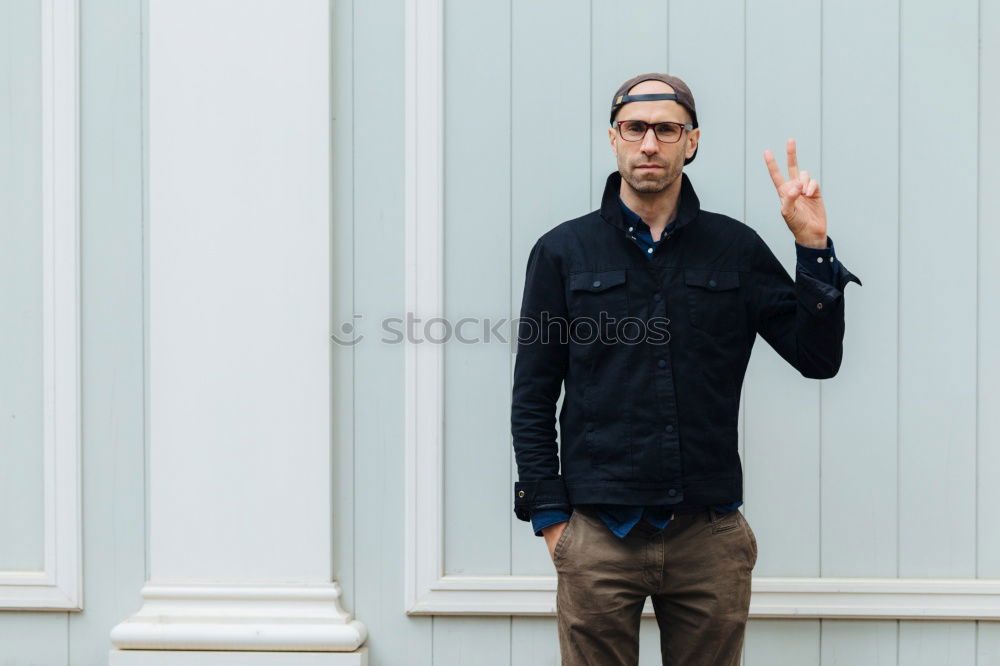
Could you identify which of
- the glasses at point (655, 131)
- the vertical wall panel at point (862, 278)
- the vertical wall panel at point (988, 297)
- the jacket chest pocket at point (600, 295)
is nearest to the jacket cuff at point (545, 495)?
the jacket chest pocket at point (600, 295)

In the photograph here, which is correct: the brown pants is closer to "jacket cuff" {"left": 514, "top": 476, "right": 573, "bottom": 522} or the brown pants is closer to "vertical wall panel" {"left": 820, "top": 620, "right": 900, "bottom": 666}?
"jacket cuff" {"left": 514, "top": 476, "right": 573, "bottom": 522}

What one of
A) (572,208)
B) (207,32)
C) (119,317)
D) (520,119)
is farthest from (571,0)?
(119,317)

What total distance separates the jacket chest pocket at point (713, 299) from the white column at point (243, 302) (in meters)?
1.23

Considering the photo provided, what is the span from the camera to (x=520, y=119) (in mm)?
3154

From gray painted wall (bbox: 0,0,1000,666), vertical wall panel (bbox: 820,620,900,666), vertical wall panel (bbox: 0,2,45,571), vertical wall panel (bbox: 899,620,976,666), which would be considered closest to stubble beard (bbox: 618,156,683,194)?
gray painted wall (bbox: 0,0,1000,666)

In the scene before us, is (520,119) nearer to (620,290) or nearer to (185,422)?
(620,290)

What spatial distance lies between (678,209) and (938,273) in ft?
3.74

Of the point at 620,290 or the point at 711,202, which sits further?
the point at 711,202

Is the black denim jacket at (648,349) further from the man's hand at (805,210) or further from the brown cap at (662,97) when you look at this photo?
the brown cap at (662,97)

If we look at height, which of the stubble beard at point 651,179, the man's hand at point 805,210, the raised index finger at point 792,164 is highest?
the raised index finger at point 792,164

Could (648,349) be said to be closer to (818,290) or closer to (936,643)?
(818,290)

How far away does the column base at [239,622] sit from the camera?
3.07 m

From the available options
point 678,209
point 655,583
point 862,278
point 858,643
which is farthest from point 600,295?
point 858,643

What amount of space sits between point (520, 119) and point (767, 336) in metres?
1.12
